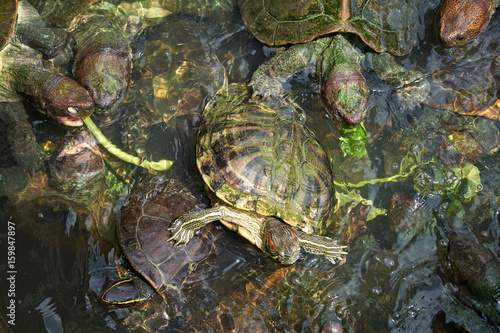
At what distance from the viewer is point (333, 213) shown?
4383mm

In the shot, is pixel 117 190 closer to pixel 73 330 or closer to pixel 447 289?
pixel 73 330

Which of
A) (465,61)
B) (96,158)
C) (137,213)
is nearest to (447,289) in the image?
(465,61)

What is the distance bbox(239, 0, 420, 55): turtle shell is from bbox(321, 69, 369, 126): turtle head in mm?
567

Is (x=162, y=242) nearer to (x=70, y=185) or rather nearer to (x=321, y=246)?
(x=70, y=185)

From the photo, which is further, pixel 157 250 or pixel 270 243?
pixel 157 250

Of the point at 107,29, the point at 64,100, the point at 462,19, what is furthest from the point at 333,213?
the point at 107,29

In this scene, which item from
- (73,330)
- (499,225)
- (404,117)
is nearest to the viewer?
(73,330)

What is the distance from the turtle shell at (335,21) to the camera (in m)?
4.47

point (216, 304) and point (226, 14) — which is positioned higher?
point (226, 14)

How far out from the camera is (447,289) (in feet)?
13.0

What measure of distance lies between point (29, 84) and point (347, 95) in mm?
3790

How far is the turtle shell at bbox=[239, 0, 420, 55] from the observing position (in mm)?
4473

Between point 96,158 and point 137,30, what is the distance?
72.9 inches

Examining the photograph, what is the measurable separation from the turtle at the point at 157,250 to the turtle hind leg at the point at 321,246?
38.2 inches
